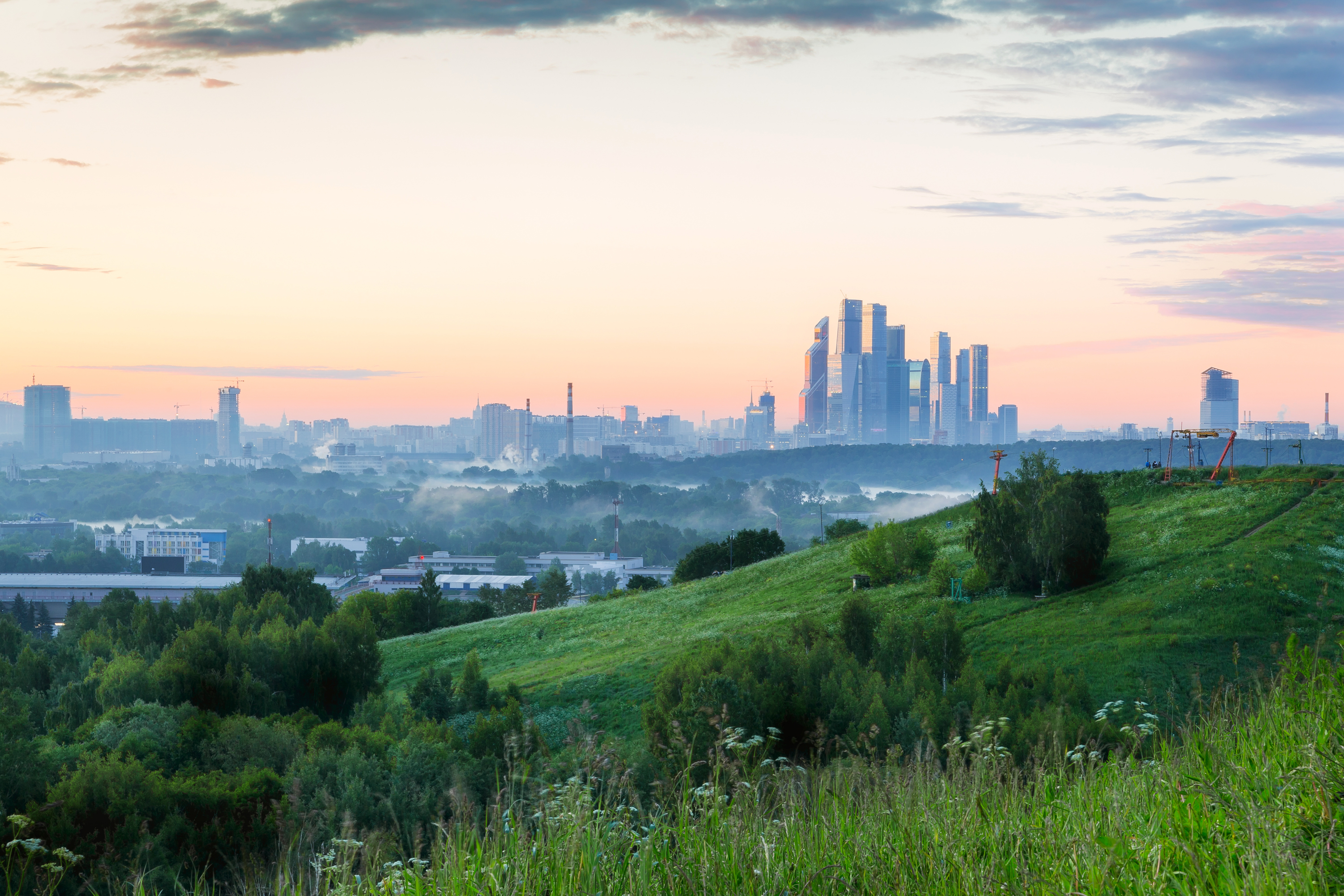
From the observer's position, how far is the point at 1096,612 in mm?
24562

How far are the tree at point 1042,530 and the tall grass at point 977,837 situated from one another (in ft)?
76.9

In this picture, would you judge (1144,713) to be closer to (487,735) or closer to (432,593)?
(487,735)

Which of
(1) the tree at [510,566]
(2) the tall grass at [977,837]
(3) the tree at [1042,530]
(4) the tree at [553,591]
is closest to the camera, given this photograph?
(2) the tall grass at [977,837]

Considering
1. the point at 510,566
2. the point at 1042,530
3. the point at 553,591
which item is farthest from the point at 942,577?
the point at 510,566

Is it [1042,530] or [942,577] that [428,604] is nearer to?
[942,577]

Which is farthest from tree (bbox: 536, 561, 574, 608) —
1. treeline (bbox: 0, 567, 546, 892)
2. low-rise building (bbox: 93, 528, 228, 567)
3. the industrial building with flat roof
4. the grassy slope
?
low-rise building (bbox: 93, 528, 228, 567)

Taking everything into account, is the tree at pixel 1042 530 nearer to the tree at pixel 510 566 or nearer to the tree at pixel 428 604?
the tree at pixel 428 604

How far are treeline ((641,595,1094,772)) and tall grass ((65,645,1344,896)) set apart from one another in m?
5.56

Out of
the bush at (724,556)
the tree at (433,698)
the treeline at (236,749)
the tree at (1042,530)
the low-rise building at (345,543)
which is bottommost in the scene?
the low-rise building at (345,543)

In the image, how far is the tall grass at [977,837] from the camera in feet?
11.1

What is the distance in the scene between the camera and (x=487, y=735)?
15734 millimetres

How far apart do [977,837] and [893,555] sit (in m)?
30.4

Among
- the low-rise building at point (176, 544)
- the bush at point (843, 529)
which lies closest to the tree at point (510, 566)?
the low-rise building at point (176, 544)

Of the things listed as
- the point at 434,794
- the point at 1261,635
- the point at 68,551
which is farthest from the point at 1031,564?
the point at 68,551
